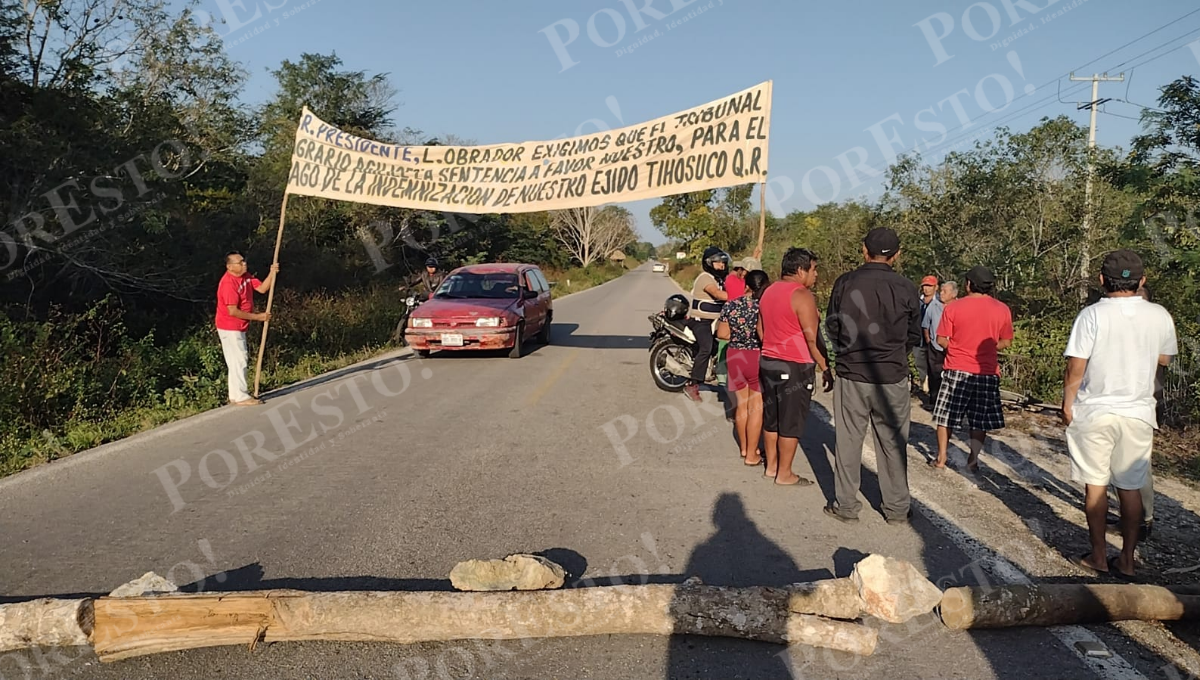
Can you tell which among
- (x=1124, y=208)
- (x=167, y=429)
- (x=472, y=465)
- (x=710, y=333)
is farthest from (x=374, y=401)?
(x=1124, y=208)

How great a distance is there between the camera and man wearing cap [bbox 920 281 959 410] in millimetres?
8383

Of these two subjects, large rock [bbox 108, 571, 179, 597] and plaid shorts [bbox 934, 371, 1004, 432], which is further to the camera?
plaid shorts [bbox 934, 371, 1004, 432]

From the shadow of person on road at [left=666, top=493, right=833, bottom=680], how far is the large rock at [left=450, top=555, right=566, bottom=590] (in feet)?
2.32

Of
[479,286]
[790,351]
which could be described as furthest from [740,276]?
[479,286]

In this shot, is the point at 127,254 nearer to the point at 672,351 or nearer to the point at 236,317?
the point at 236,317

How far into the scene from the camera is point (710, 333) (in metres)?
8.88

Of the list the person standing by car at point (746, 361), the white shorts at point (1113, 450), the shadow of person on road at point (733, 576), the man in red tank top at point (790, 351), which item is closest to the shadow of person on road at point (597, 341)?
the person standing by car at point (746, 361)

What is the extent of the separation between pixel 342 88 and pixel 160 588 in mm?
30263

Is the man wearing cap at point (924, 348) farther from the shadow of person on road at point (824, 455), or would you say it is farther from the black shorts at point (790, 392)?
the black shorts at point (790, 392)

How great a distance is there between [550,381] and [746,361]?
178 inches

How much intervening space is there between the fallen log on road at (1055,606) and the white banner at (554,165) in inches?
216

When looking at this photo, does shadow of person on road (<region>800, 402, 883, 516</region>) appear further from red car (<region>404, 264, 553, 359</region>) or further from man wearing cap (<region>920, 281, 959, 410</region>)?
red car (<region>404, 264, 553, 359</region>)

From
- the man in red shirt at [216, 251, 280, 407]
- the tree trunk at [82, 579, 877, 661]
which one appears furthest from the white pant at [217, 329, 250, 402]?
the tree trunk at [82, 579, 877, 661]

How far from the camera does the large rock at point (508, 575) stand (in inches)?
144
